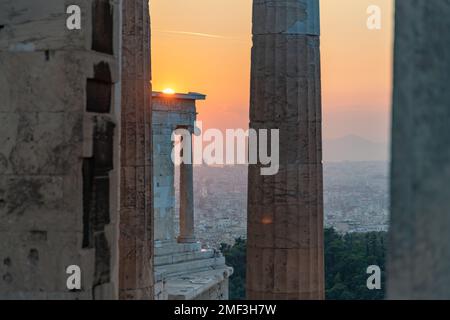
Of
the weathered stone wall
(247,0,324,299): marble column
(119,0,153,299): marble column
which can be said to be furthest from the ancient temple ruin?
the weathered stone wall

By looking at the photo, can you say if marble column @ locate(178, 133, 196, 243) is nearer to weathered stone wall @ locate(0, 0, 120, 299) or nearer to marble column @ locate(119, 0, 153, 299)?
marble column @ locate(119, 0, 153, 299)

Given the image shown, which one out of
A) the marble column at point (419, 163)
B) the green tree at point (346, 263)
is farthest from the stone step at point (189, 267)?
the marble column at point (419, 163)

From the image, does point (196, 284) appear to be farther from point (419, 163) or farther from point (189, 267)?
point (419, 163)

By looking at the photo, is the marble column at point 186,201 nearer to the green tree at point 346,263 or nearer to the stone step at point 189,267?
the stone step at point 189,267

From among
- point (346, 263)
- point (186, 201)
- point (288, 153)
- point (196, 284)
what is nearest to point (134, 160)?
point (288, 153)
